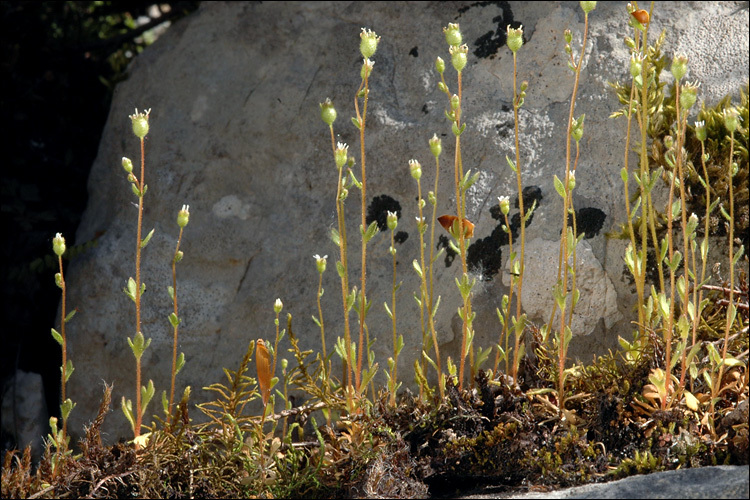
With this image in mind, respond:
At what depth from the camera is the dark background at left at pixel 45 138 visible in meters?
3.92

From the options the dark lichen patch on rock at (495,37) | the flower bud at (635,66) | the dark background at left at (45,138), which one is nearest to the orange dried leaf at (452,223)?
the flower bud at (635,66)

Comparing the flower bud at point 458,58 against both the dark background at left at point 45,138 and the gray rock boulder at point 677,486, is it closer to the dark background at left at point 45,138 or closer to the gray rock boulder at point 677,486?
the gray rock boulder at point 677,486

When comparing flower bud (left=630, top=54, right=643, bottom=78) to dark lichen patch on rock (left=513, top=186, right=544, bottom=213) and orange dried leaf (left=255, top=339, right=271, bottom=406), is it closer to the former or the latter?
dark lichen patch on rock (left=513, top=186, right=544, bottom=213)

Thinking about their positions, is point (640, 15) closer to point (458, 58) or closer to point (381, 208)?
point (458, 58)

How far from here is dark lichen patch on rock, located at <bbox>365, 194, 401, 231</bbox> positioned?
334 centimetres

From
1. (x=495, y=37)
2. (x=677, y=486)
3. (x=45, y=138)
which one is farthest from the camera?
(x=45, y=138)

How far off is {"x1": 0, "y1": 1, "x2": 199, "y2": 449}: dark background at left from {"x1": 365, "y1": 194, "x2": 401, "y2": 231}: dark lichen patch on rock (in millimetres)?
1449

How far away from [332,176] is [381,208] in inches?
11.7

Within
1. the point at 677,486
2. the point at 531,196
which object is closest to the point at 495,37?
the point at 531,196

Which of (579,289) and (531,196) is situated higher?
(531,196)

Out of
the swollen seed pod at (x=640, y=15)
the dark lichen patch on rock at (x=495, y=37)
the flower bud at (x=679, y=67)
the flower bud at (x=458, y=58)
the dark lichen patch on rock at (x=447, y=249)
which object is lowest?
the dark lichen patch on rock at (x=447, y=249)

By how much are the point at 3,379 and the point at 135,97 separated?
1658mm

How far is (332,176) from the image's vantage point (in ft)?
11.3

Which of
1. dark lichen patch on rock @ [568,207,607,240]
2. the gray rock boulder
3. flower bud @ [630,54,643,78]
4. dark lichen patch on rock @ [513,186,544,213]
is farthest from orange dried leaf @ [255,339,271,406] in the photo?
flower bud @ [630,54,643,78]
